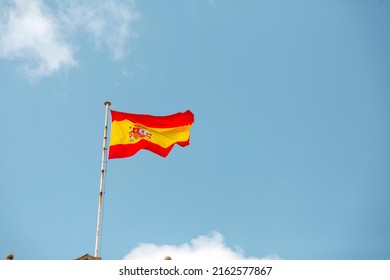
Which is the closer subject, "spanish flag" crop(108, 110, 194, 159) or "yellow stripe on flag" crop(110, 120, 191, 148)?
"spanish flag" crop(108, 110, 194, 159)

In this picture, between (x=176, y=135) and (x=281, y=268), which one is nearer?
(x=281, y=268)

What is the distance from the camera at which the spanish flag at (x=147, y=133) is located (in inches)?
855

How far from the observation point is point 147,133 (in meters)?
22.6

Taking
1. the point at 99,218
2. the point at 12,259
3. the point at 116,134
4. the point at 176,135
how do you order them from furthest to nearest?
the point at 176,135 < the point at 116,134 < the point at 99,218 < the point at 12,259

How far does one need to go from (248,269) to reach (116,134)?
443 inches

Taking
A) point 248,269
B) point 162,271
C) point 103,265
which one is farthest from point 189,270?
point 103,265

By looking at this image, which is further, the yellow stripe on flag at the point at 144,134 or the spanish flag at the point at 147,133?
the yellow stripe on flag at the point at 144,134

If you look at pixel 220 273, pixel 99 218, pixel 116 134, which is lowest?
pixel 220 273

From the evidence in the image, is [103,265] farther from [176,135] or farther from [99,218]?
[176,135]

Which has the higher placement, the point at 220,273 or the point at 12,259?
the point at 12,259

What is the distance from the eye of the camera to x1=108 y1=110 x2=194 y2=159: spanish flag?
855 inches

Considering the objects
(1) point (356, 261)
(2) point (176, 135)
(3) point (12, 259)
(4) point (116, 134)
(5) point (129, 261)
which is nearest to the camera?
(1) point (356, 261)

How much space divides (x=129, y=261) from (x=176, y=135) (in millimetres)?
10764

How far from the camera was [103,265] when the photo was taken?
1331cm
